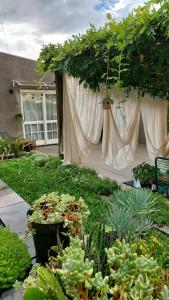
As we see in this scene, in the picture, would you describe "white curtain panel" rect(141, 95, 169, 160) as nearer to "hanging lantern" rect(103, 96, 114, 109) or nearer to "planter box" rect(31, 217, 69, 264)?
"hanging lantern" rect(103, 96, 114, 109)

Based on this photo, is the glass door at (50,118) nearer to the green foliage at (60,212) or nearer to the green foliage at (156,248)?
the green foliage at (156,248)

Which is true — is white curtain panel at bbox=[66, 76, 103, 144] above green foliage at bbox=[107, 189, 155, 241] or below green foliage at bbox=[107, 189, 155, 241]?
above

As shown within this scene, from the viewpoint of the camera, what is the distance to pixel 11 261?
2.19 meters

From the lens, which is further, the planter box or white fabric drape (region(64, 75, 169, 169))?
white fabric drape (region(64, 75, 169, 169))

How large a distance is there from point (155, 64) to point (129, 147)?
215 centimetres

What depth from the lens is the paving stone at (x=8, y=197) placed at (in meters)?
4.23

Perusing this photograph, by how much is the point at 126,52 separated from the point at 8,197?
2985 mm

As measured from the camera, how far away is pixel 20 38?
8.18 m

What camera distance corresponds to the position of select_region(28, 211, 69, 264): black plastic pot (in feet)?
7.93

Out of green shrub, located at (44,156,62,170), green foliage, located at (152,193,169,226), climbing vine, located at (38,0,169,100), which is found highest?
climbing vine, located at (38,0,169,100)

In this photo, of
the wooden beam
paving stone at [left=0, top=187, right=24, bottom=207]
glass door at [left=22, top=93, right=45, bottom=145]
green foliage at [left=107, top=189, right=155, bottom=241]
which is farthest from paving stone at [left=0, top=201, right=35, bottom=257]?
glass door at [left=22, top=93, right=45, bottom=145]

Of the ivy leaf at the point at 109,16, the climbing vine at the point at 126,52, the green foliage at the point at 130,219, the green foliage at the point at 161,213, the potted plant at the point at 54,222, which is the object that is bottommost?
the green foliage at the point at 161,213

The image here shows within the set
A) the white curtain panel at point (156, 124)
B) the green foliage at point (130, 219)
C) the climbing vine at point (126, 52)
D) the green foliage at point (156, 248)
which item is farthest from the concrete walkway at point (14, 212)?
the white curtain panel at point (156, 124)

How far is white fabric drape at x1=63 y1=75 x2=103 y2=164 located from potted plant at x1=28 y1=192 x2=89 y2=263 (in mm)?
3247
